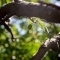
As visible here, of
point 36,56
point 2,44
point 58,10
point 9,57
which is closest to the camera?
point 58,10

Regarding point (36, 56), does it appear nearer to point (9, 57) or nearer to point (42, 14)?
point (42, 14)

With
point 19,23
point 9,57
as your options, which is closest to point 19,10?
point 9,57

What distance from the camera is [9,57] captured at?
7.32 ft

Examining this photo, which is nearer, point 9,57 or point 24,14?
point 24,14

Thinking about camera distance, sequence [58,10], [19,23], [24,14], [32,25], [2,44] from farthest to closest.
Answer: [19,23], [2,44], [32,25], [24,14], [58,10]

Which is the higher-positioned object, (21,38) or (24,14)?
(24,14)

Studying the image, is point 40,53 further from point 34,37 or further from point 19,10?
point 34,37

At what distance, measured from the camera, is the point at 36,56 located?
44.6 inches

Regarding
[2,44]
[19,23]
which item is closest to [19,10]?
[2,44]

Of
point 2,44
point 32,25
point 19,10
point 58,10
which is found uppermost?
point 58,10

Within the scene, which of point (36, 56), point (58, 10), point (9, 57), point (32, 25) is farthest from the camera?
point (9, 57)

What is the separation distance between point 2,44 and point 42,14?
1.71 meters

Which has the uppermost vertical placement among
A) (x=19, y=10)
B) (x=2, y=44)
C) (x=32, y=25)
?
(x=19, y=10)

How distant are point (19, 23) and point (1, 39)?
18.1 inches
